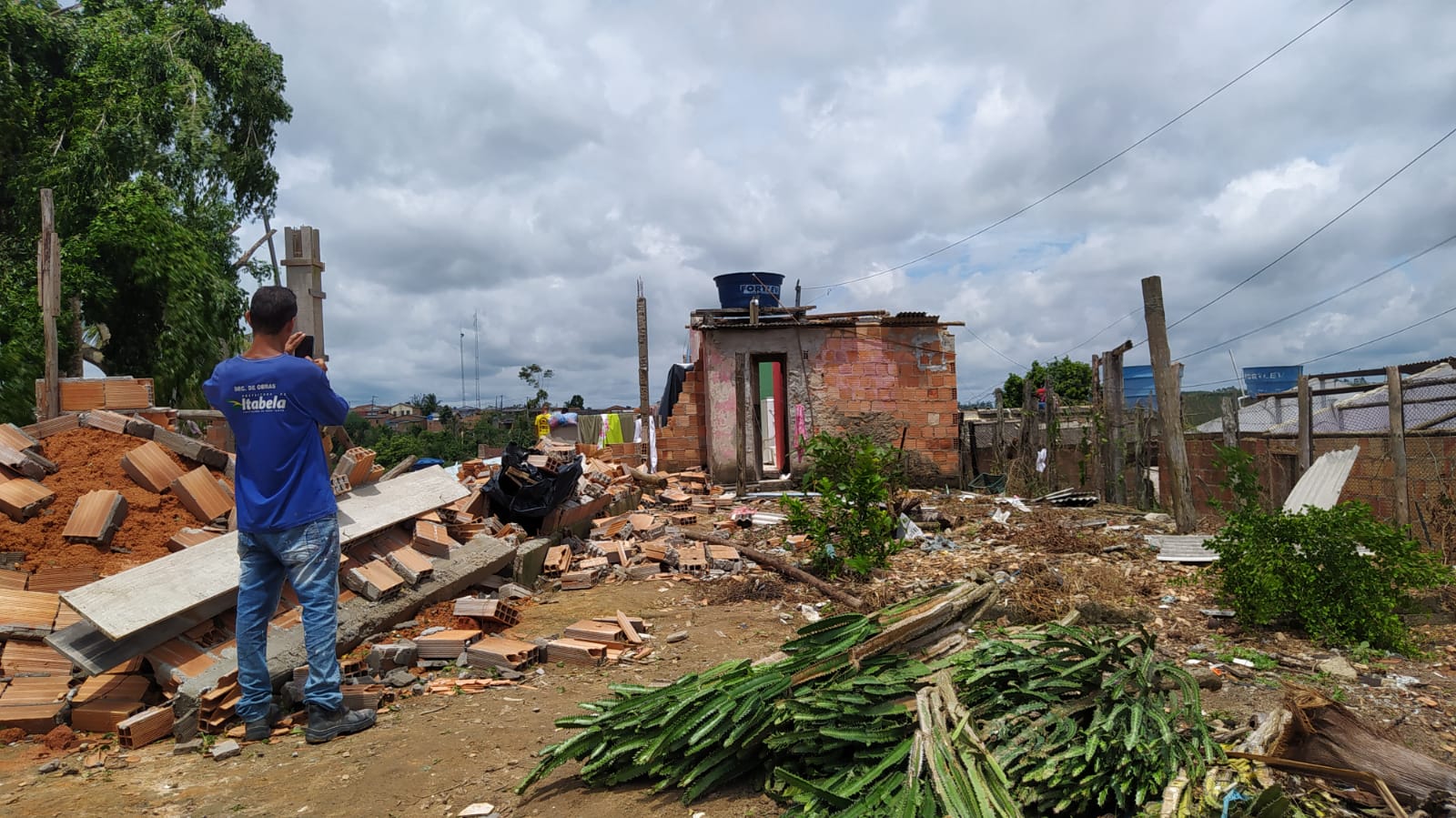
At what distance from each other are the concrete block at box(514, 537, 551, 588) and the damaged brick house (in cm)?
672

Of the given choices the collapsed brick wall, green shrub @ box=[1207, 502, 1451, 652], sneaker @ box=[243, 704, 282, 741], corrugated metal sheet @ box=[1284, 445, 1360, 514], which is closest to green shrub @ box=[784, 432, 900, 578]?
green shrub @ box=[1207, 502, 1451, 652]

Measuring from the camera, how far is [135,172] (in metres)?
15.5

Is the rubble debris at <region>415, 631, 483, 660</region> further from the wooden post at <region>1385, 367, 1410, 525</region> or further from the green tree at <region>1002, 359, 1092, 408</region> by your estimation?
the green tree at <region>1002, 359, 1092, 408</region>

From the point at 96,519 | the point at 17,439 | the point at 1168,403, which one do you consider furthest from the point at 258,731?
the point at 1168,403

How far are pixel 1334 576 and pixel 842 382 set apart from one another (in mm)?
9067

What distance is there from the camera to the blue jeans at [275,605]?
11.9 ft

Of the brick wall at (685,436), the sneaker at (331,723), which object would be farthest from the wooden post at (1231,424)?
the sneaker at (331,723)

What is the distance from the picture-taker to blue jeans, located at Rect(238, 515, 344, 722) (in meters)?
3.61

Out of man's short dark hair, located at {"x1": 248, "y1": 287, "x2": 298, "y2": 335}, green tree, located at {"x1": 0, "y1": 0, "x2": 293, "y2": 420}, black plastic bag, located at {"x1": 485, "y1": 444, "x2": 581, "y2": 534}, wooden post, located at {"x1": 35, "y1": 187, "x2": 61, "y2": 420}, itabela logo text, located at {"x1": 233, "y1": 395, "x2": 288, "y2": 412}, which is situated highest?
green tree, located at {"x1": 0, "y1": 0, "x2": 293, "y2": 420}

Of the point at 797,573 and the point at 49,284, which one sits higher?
the point at 49,284

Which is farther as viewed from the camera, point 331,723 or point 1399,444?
point 1399,444

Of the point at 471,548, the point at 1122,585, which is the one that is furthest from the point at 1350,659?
the point at 471,548

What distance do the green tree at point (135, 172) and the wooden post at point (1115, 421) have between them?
43.9 feet

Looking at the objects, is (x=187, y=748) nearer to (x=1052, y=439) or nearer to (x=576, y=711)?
(x=576, y=711)
